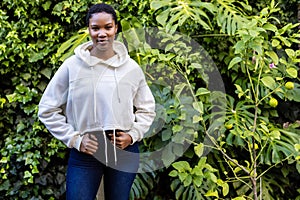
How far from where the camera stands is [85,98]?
5.67 ft

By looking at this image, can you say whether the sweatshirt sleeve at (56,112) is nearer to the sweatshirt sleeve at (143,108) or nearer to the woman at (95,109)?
the woman at (95,109)

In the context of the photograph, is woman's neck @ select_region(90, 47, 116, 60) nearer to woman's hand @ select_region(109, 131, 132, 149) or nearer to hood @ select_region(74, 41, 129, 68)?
hood @ select_region(74, 41, 129, 68)

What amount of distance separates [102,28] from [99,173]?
568 millimetres

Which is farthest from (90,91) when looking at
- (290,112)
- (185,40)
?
(290,112)

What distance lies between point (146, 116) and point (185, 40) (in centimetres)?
104

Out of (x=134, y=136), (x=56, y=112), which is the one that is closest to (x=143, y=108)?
(x=134, y=136)

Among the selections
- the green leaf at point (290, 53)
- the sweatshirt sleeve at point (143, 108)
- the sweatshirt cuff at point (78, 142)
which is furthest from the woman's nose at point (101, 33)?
the green leaf at point (290, 53)

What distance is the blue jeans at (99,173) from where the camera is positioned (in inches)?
69.2

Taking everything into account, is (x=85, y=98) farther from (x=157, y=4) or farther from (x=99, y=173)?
(x=157, y=4)

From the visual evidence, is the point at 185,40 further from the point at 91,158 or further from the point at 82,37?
the point at 91,158

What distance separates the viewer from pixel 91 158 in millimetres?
1774

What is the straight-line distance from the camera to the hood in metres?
1.76

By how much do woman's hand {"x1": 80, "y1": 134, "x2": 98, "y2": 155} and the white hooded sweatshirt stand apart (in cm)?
2

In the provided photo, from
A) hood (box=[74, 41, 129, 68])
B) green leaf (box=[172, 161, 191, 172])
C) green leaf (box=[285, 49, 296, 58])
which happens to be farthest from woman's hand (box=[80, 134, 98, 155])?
green leaf (box=[285, 49, 296, 58])
